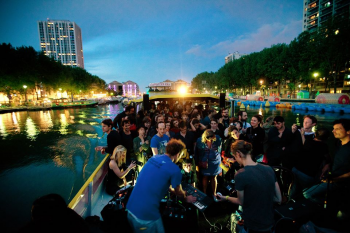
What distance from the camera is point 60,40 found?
143 metres

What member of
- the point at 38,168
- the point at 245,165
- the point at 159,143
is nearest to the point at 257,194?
the point at 245,165

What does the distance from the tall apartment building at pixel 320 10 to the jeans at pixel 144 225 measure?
75.4m

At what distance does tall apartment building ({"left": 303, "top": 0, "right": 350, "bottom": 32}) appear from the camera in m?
56.6

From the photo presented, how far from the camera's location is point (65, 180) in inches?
316

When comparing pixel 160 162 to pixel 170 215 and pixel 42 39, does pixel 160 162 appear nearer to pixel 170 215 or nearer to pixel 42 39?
pixel 170 215

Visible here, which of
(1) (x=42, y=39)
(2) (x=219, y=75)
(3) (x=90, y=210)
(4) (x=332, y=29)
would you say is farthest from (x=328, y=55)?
(1) (x=42, y=39)

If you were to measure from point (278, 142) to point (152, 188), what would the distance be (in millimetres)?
3868

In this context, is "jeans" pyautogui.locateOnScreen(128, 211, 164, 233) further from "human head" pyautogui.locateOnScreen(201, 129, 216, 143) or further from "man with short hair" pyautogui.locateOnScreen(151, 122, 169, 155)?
"human head" pyautogui.locateOnScreen(201, 129, 216, 143)

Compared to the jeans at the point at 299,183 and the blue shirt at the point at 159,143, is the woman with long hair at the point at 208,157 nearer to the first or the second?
the blue shirt at the point at 159,143

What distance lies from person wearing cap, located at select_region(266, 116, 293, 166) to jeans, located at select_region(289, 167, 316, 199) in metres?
0.80

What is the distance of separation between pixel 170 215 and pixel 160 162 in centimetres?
98

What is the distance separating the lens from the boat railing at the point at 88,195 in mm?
2979

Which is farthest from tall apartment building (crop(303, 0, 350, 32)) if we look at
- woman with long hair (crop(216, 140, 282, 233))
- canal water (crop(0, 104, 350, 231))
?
woman with long hair (crop(216, 140, 282, 233))

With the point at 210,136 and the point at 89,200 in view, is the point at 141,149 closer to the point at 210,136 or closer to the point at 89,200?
the point at 89,200
